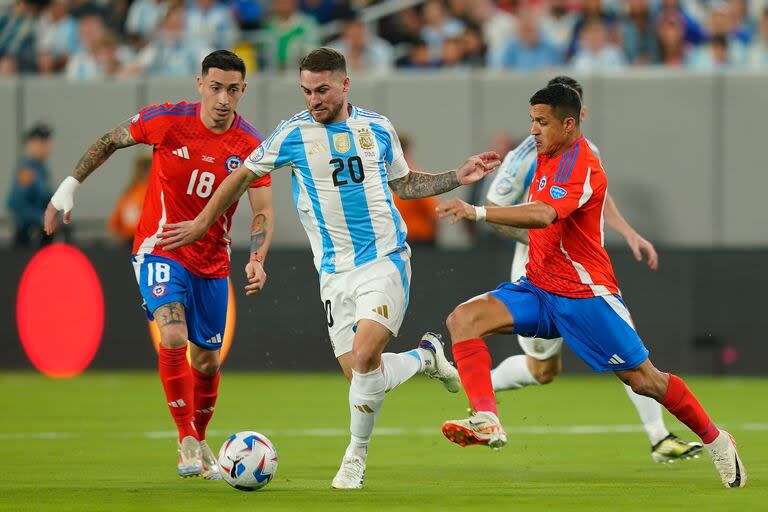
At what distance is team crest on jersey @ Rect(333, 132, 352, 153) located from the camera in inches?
331

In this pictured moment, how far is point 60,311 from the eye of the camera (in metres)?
16.7

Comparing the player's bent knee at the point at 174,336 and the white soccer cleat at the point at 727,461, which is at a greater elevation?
the player's bent knee at the point at 174,336

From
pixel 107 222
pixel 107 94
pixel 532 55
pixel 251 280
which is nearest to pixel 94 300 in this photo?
pixel 107 222

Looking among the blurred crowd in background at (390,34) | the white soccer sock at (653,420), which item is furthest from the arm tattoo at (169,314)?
the blurred crowd in background at (390,34)

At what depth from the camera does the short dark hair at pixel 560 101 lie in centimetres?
840

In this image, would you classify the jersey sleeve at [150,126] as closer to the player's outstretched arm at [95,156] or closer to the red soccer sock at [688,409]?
the player's outstretched arm at [95,156]

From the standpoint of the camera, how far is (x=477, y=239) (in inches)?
682

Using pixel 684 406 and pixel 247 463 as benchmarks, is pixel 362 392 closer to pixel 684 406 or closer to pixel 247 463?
pixel 247 463

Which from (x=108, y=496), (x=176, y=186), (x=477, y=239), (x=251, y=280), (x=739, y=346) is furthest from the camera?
(x=477, y=239)

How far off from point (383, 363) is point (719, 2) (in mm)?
11712

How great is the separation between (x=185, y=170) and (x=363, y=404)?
2.11m

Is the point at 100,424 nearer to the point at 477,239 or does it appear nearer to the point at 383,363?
the point at 383,363

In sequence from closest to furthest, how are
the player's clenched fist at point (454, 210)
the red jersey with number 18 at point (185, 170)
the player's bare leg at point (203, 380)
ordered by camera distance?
the player's clenched fist at point (454, 210)
the red jersey with number 18 at point (185, 170)
the player's bare leg at point (203, 380)

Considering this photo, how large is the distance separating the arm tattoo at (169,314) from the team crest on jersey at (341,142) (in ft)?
5.35
